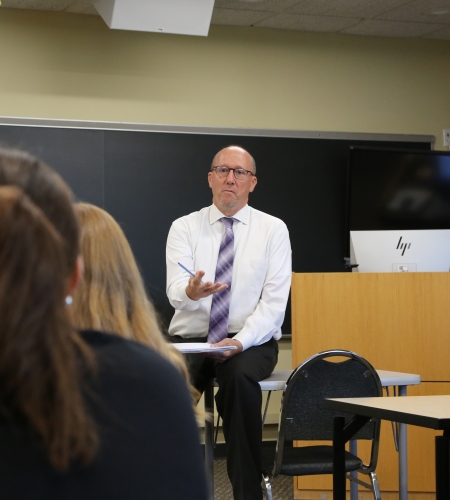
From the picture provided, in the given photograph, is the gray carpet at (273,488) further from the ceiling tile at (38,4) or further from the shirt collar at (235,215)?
the ceiling tile at (38,4)

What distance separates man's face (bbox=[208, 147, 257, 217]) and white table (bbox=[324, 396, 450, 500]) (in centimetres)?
166

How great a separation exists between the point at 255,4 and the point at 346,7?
62cm

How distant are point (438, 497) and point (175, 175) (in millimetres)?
3349

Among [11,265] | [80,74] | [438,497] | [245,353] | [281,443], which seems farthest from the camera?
[80,74]

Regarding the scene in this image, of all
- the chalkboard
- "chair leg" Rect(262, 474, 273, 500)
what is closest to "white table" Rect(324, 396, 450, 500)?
"chair leg" Rect(262, 474, 273, 500)

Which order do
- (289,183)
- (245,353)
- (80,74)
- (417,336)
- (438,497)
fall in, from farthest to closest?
(289,183) < (80,74) < (417,336) < (245,353) < (438,497)

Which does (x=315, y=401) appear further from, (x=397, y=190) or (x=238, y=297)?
(x=397, y=190)

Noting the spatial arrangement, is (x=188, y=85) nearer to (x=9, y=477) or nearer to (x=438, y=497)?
(x=438, y=497)

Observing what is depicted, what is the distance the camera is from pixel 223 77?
5340 millimetres

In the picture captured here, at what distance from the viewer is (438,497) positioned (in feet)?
7.10

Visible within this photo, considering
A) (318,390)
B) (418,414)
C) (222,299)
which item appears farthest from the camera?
(222,299)

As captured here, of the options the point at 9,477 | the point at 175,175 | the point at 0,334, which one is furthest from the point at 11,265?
the point at 175,175

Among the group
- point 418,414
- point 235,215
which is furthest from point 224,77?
point 418,414

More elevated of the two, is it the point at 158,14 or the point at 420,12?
the point at 420,12
